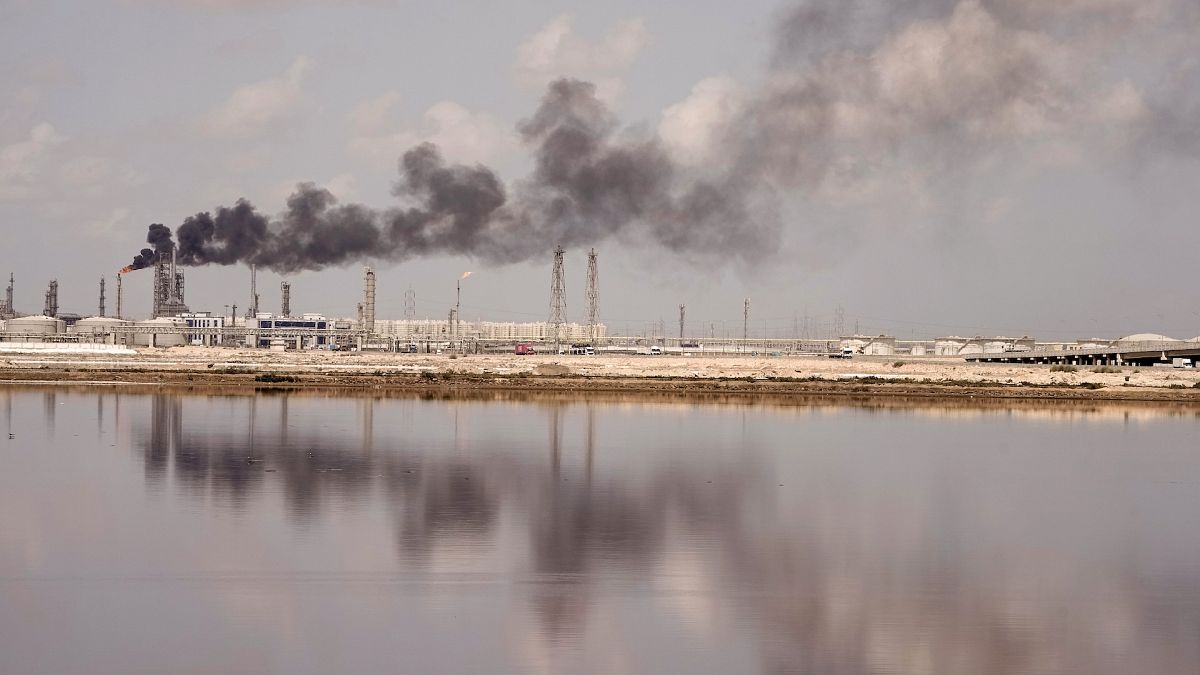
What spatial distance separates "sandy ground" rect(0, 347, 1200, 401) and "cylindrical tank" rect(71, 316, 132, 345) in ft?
131

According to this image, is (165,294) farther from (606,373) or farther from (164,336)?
(606,373)

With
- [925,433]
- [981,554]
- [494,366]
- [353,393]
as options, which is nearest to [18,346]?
[494,366]

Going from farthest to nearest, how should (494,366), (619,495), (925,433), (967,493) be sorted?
(494,366), (925,433), (967,493), (619,495)

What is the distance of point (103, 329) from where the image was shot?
6289 inches

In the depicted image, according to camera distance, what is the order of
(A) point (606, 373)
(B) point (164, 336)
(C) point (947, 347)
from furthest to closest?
(C) point (947, 347), (B) point (164, 336), (A) point (606, 373)

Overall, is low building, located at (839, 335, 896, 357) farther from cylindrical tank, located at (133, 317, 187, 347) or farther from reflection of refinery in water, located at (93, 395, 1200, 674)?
reflection of refinery in water, located at (93, 395, 1200, 674)

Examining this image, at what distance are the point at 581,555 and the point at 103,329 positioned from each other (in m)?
150

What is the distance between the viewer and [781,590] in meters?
21.3

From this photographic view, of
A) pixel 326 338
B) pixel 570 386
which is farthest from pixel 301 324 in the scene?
pixel 570 386

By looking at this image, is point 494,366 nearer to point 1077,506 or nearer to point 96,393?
point 96,393

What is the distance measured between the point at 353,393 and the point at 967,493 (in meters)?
47.2

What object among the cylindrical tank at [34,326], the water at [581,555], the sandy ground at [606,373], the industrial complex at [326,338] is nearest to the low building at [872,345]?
the industrial complex at [326,338]

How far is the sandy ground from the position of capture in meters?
86.6

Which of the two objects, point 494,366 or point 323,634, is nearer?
point 323,634
